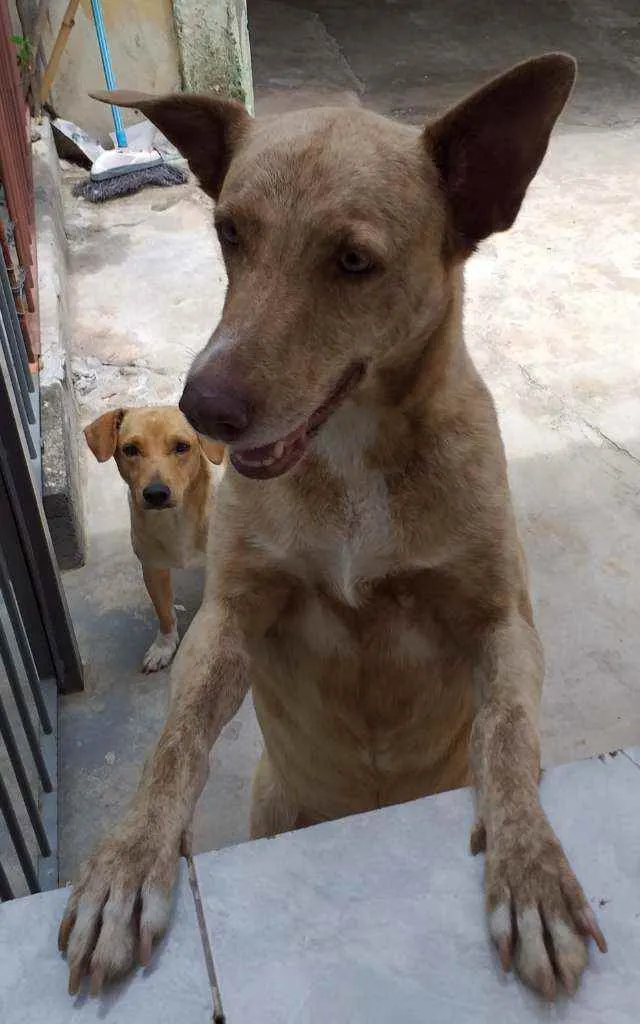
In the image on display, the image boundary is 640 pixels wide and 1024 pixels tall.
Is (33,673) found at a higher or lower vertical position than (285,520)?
lower


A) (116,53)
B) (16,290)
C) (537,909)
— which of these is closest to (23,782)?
(537,909)

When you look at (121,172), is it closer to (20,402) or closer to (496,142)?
(20,402)

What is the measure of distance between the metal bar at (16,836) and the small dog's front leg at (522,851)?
40.7 inches

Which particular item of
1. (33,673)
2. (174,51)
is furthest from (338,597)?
→ (174,51)

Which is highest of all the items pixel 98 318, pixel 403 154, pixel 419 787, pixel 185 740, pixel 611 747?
pixel 403 154

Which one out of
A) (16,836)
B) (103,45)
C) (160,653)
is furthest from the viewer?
(103,45)

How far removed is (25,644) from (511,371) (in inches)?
112

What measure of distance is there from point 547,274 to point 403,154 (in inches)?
159

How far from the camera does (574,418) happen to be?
13.7 ft

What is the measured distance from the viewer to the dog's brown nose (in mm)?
1325

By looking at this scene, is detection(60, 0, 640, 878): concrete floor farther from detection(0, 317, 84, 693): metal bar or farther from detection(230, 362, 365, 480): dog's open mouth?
detection(230, 362, 365, 480): dog's open mouth

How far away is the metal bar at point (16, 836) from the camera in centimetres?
189

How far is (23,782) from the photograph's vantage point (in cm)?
225

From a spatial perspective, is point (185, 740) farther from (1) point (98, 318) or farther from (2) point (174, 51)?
(2) point (174, 51)
